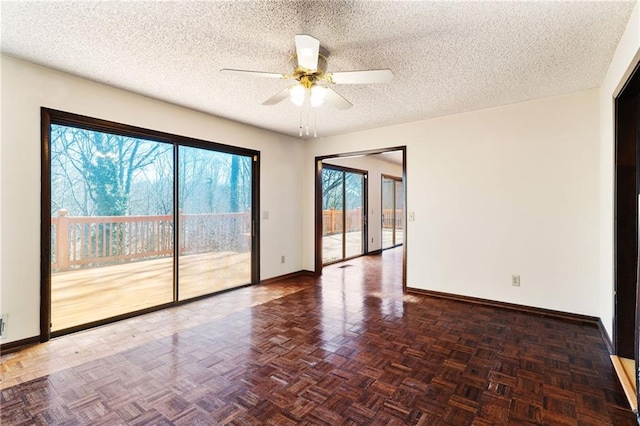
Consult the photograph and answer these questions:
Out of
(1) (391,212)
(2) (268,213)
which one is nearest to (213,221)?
(2) (268,213)

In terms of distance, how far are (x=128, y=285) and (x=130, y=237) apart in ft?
1.80

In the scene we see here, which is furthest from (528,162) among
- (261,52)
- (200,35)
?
(200,35)

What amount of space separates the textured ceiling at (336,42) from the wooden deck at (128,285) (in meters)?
1.95

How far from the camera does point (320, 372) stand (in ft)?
7.35

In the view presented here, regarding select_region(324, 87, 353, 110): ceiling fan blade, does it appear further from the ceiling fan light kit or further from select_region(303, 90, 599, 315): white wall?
select_region(303, 90, 599, 315): white wall

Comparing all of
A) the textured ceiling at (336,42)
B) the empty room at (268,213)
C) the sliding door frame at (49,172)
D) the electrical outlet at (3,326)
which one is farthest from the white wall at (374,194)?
the electrical outlet at (3,326)

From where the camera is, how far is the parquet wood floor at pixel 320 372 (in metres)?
1.79

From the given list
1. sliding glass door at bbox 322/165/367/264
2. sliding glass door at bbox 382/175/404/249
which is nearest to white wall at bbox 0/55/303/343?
sliding glass door at bbox 322/165/367/264

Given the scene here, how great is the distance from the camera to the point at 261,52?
2.37 meters

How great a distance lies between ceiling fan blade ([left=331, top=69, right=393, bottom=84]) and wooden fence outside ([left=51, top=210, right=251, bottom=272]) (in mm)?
2622

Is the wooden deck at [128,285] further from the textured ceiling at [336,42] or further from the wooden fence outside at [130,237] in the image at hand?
the textured ceiling at [336,42]

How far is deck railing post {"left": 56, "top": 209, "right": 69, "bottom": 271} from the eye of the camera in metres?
2.89

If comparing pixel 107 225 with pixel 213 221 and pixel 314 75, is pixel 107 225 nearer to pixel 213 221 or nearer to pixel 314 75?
pixel 213 221

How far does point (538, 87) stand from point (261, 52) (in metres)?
2.73
